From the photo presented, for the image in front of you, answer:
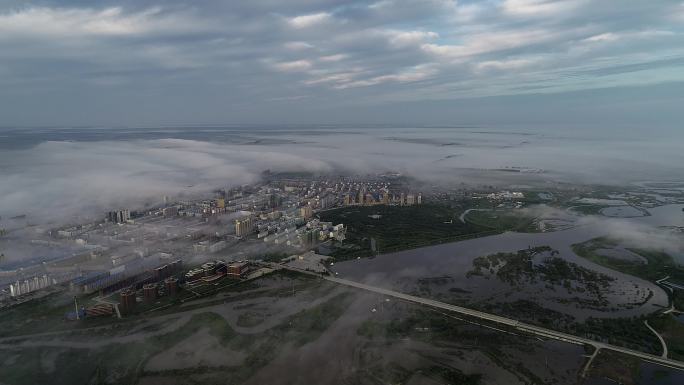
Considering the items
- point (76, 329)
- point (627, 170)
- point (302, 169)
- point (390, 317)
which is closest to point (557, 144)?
point (627, 170)

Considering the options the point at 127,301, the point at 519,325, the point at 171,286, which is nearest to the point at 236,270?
the point at 171,286

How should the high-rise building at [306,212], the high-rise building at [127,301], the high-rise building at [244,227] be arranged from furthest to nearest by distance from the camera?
the high-rise building at [306,212]
the high-rise building at [244,227]
the high-rise building at [127,301]

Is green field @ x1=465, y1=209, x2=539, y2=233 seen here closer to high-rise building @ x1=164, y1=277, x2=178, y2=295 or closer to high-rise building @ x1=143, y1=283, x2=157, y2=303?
high-rise building @ x1=164, y1=277, x2=178, y2=295

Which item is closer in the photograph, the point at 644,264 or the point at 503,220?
the point at 644,264

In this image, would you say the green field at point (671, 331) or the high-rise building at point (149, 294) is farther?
the high-rise building at point (149, 294)

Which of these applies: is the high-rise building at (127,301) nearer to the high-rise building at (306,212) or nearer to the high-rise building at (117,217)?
the high-rise building at (117,217)

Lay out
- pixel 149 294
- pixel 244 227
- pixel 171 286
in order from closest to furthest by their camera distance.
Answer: pixel 149 294, pixel 171 286, pixel 244 227

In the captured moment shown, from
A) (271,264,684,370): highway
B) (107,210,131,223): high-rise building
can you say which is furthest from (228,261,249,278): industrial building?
(107,210,131,223): high-rise building

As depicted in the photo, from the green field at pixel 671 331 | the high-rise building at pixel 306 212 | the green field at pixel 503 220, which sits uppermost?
the high-rise building at pixel 306 212

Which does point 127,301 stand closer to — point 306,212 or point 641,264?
point 306,212

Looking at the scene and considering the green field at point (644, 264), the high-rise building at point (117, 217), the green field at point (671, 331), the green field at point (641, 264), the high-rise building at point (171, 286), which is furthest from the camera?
the high-rise building at point (117, 217)

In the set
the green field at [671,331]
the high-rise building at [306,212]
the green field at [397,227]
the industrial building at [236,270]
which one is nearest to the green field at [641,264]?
the green field at [671,331]

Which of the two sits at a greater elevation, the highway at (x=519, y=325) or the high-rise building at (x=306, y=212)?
the high-rise building at (x=306, y=212)
